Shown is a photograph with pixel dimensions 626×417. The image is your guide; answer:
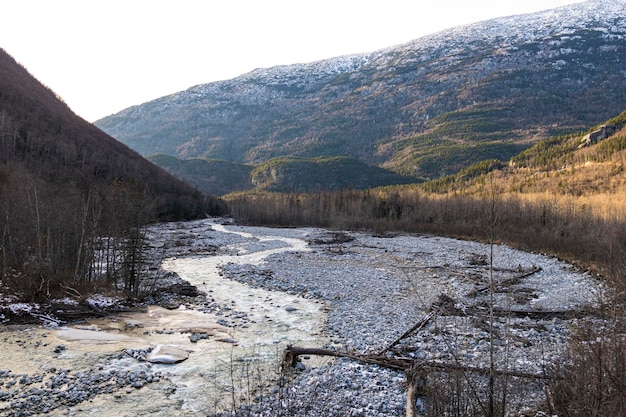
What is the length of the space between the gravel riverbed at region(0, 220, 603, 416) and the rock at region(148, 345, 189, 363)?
402 millimetres

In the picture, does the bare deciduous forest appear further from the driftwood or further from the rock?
the rock

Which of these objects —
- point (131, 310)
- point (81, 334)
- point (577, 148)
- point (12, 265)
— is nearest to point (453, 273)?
point (131, 310)

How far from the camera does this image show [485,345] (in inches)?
426

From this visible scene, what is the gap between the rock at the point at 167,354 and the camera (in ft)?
33.7

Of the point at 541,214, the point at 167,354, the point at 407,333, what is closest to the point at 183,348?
the point at 167,354

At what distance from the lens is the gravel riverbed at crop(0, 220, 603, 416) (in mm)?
7812

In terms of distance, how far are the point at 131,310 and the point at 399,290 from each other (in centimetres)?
1256

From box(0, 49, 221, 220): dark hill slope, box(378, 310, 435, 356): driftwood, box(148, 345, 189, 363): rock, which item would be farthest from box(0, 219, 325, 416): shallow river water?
box(0, 49, 221, 220): dark hill slope

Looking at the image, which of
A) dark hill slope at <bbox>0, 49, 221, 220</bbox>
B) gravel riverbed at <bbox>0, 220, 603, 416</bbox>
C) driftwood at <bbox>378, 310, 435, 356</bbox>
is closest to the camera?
gravel riverbed at <bbox>0, 220, 603, 416</bbox>

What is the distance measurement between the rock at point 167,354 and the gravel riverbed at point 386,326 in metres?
0.40

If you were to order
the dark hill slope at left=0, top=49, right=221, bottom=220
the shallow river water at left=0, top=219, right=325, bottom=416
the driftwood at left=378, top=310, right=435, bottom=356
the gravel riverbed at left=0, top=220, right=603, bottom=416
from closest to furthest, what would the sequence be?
the gravel riverbed at left=0, top=220, right=603, bottom=416 → the shallow river water at left=0, top=219, right=325, bottom=416 → the driftwood at left=378, top=310, right=435, bottom=356 → the dark hill slope at left=0, top=49, right=221, bottom=220

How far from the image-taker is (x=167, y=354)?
10.6 m

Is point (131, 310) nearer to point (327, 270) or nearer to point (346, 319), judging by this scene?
point (346, 319)

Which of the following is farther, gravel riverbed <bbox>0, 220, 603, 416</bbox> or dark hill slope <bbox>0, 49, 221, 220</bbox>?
dark hill slope <bbox>0, 49, 221, 220</bbox>
